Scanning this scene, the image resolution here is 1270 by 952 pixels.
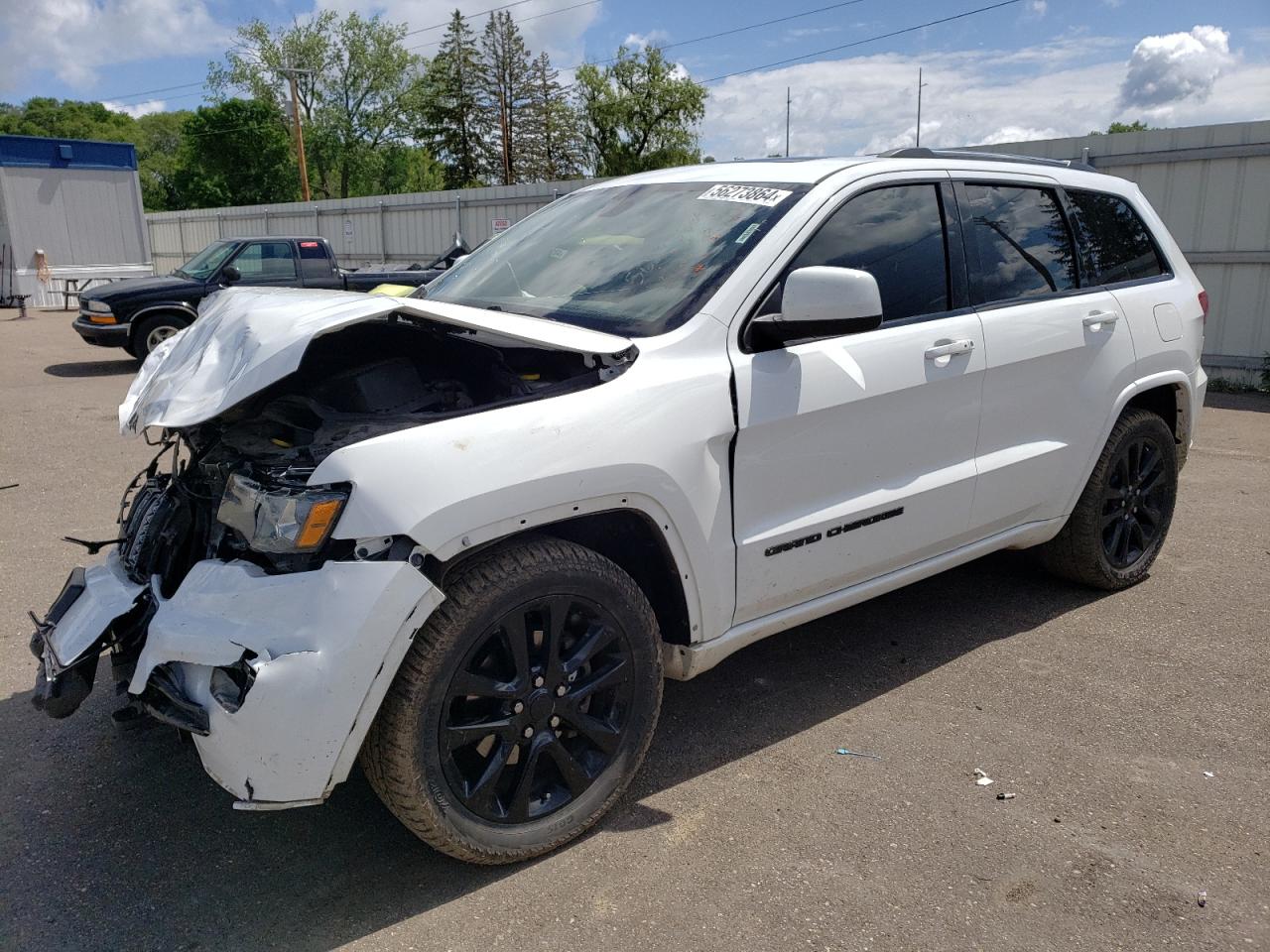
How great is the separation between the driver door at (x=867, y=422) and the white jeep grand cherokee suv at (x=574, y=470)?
11 millimetres

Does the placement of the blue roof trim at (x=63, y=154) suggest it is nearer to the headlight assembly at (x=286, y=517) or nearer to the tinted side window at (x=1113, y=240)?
the tinted side window at (x=1113, y=240)

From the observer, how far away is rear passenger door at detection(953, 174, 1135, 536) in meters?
3.79

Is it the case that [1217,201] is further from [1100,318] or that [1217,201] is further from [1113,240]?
[1100,318]

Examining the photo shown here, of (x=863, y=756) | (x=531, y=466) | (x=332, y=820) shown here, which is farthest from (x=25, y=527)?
(x=863, y=756)

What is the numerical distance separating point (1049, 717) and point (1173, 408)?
1.99m

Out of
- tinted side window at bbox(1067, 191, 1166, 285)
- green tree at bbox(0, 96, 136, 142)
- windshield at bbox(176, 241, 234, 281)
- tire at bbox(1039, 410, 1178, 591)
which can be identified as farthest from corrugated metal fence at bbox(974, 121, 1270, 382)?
green tree at bbox(0, 96, 136, 142)

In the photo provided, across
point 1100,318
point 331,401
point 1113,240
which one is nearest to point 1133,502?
point 1100,318

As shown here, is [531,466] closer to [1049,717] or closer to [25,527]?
[1049,717]

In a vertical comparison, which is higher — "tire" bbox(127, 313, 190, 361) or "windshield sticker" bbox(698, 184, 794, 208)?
"windshield sticker" bbox(698, 184, 794, 208)

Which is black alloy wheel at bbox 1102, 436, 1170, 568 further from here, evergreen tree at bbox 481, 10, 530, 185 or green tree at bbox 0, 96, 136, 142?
green tree at bbox 0, 96, 136, 142

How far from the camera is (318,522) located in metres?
2.37

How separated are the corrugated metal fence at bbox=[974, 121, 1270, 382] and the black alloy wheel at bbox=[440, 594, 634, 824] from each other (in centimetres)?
1046

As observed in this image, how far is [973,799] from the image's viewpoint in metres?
3.10

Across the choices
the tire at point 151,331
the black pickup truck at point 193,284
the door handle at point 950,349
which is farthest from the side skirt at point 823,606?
the tire at point 151,331
